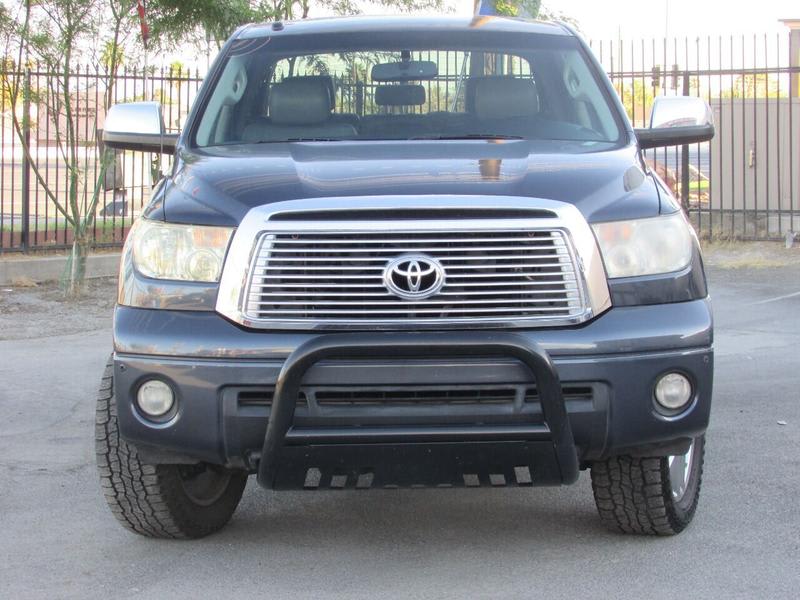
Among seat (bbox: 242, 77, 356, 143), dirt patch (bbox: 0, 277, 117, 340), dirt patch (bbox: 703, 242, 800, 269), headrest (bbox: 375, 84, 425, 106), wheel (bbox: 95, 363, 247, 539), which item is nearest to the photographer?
wheel (bbox: 95, 363, 247, 539)

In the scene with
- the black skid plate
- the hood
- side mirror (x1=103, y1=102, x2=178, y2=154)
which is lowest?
the black skid plate

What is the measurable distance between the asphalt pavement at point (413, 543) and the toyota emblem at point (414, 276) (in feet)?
3.14

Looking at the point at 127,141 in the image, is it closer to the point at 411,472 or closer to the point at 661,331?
the point at 411,472

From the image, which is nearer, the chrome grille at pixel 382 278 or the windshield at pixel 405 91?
the chrome grille at pixel 382 278

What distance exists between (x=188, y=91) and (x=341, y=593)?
10.8 meters

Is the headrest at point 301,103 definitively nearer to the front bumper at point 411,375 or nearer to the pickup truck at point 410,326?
the pickup truck at point 410,326

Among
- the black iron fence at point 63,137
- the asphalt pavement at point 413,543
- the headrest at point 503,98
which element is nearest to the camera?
the asphalt pavement at point 413,543

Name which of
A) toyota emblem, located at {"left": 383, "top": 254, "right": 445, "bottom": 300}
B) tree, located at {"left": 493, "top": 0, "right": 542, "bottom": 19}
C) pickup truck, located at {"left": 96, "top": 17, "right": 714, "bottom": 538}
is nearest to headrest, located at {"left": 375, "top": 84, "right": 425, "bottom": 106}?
pickup truck, located at {"left": 96, "top": 17, "right": 714, "bottom": 538}

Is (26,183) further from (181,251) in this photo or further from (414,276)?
(414,276)

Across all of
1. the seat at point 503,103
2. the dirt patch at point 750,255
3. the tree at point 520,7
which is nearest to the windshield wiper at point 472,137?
the seat at point 503,103

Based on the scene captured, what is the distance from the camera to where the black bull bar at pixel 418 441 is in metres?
3.61

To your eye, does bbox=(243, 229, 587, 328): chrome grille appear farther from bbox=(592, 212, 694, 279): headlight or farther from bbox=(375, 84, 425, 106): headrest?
bbox=(375, 84, 425, 106): headrest

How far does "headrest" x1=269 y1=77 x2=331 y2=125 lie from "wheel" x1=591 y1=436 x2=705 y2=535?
1.83 meters

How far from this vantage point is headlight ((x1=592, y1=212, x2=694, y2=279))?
3832 mm
